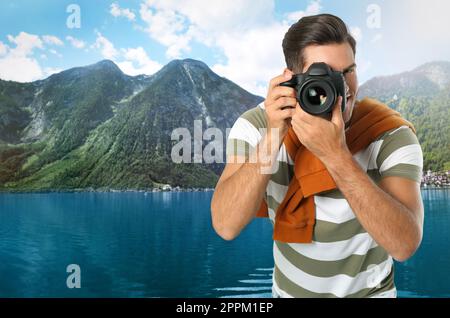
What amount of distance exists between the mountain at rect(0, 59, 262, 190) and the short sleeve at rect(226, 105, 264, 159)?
267 feet

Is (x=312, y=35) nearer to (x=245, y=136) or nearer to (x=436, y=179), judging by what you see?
(x=245, y=136)

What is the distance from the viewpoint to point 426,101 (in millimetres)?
74938

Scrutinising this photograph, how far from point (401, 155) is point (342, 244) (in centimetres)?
37

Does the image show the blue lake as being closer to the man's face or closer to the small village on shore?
the small village on shore

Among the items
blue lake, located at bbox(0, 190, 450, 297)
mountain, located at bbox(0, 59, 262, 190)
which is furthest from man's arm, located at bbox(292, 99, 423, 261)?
mountain, located at bbox(0, 59, 262, 190)

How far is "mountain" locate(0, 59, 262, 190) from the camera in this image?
83125 mm

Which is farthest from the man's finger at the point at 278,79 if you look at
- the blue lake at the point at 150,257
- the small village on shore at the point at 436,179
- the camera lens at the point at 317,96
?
the small village on shore at the point at 436,179

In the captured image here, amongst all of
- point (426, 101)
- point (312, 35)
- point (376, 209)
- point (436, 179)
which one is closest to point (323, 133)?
point (376, 209)

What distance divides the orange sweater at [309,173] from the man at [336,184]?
3cm

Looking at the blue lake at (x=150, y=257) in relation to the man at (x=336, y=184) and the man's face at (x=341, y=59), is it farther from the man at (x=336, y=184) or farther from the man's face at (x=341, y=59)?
the man's face at (x=341, y=59)

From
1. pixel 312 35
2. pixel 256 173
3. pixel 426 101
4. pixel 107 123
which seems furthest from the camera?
pixel 107 123

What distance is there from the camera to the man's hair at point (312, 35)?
1.67 m

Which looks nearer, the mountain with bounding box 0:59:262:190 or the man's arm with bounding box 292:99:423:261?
the man's arm with bounding box 292:99:423:261

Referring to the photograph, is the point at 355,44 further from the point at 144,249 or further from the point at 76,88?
the point at 76,88
